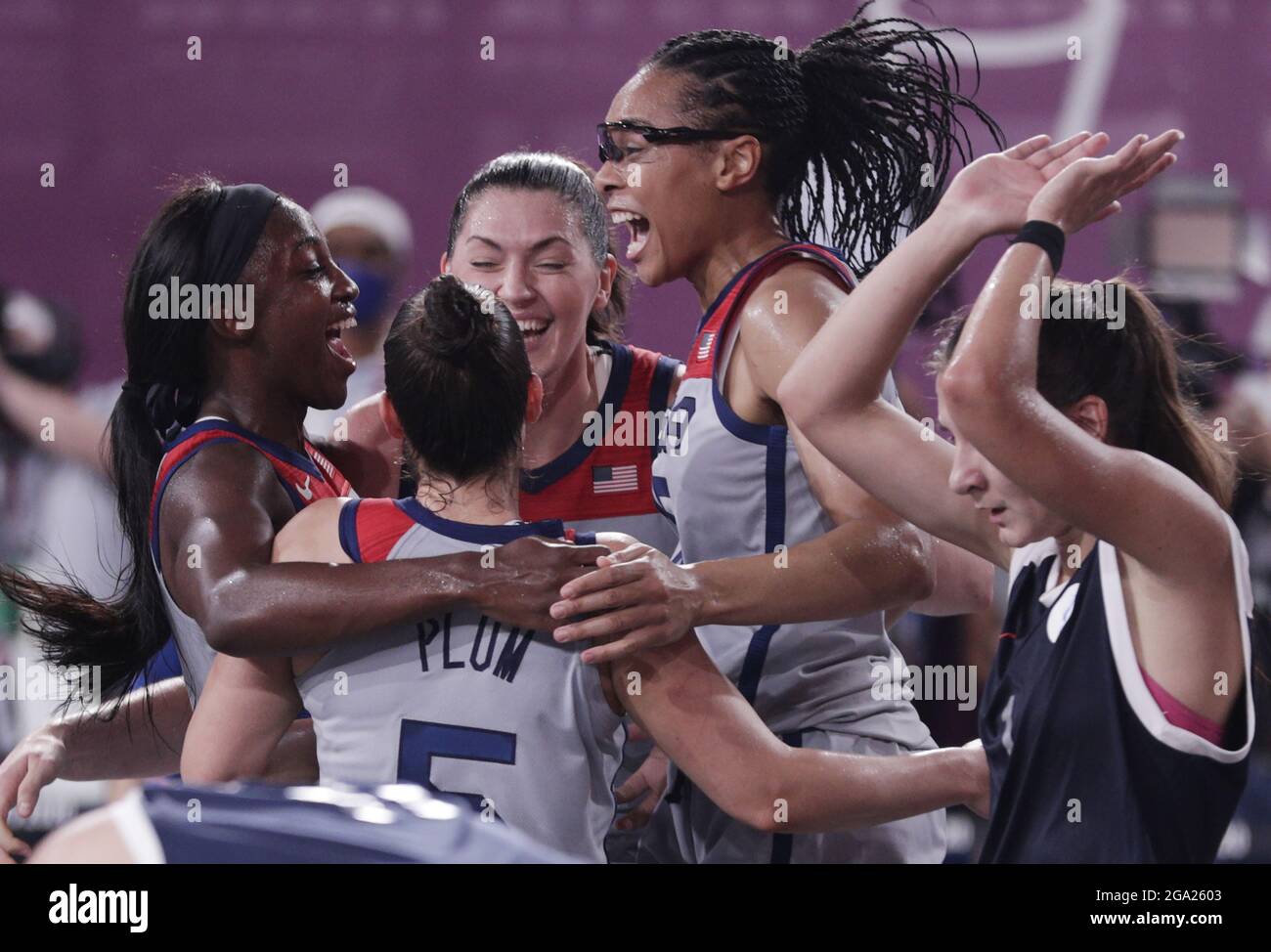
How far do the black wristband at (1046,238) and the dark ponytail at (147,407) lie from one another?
1275mm

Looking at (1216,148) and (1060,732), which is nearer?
(1060,732)

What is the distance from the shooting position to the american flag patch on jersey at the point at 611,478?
269cm

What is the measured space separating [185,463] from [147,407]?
250 mm

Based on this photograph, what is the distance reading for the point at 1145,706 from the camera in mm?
1717

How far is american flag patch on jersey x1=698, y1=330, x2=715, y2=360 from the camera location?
7.60 ft

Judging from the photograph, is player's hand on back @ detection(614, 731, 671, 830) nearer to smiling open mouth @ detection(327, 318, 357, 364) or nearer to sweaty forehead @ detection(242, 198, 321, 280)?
smiling open mouth @ detection(327, 318, 357, 364)

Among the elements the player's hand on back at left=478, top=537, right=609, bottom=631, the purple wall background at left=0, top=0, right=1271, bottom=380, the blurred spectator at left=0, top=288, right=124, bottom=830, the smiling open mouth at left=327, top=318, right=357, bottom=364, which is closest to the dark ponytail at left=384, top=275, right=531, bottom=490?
the player's hand on back at left=478, top=537, right=609, bottom=631

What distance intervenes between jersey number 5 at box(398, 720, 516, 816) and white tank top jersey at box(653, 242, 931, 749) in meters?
0.60

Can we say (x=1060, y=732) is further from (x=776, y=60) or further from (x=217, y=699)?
(x=776, y=60)

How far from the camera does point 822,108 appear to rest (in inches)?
99.6

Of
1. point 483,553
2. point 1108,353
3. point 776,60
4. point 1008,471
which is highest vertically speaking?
point 776,60

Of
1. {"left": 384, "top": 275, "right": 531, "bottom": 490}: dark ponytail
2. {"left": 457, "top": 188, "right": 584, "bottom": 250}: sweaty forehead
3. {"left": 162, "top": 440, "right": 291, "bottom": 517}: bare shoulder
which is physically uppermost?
{"left": 457, "top": 188, "right": 584, "bottom": 250}: sweaty forehead

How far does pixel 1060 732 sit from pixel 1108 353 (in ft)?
1.56
